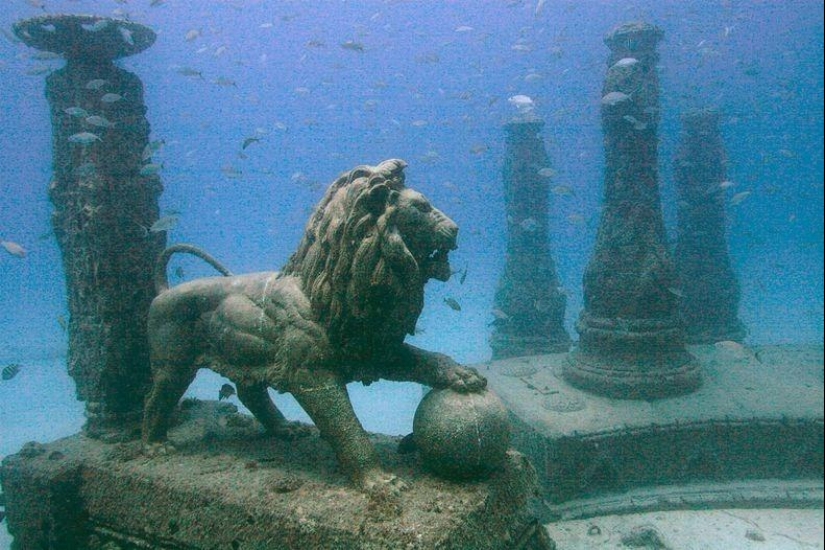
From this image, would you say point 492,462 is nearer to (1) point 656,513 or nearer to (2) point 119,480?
(2) point 119,480

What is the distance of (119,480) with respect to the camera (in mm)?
4109

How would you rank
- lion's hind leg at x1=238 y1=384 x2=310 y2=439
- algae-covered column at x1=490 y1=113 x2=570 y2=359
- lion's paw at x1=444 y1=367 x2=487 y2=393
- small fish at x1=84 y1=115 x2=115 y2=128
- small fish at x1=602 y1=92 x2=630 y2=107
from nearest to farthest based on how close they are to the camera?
1. lion's paw at x1=444 y1=367 x2=487 y2=393
2. lion's hind leg at x1=238 y1=384 x2=310 y2=439
3. small fish at x1=84 y1=115 x2=115 y2=128
4. small fish at x1=602 y1=92 x2=630 y2=107
5. algae-covered column at x1=490 y1=113 x2=570 y2=359

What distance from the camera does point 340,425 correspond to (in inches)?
139

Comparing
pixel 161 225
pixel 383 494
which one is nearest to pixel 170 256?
pixel 161 225

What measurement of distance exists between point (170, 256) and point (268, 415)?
1.92 metres

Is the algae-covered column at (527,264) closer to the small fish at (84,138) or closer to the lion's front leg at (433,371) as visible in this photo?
the lion's front leg at (433,371)

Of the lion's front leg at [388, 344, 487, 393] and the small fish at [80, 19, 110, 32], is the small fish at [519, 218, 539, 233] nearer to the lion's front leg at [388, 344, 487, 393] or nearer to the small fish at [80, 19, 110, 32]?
the lion's front leg at [388, 344, 487, 393]

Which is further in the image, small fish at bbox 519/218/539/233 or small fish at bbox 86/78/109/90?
small fish at bbox 519/218/539/233

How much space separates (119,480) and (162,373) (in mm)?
913

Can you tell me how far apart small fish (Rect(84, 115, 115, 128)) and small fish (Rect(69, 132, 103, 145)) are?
120mm

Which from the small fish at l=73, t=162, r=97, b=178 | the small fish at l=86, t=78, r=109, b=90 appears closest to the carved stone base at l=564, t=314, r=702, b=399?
the small fish at l=73, t=162, r=97, b=178

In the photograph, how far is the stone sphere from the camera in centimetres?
333

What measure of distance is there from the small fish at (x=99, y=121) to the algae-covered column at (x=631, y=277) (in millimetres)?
7681

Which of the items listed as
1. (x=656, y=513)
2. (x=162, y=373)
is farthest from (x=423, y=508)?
(x=656, y=513)
